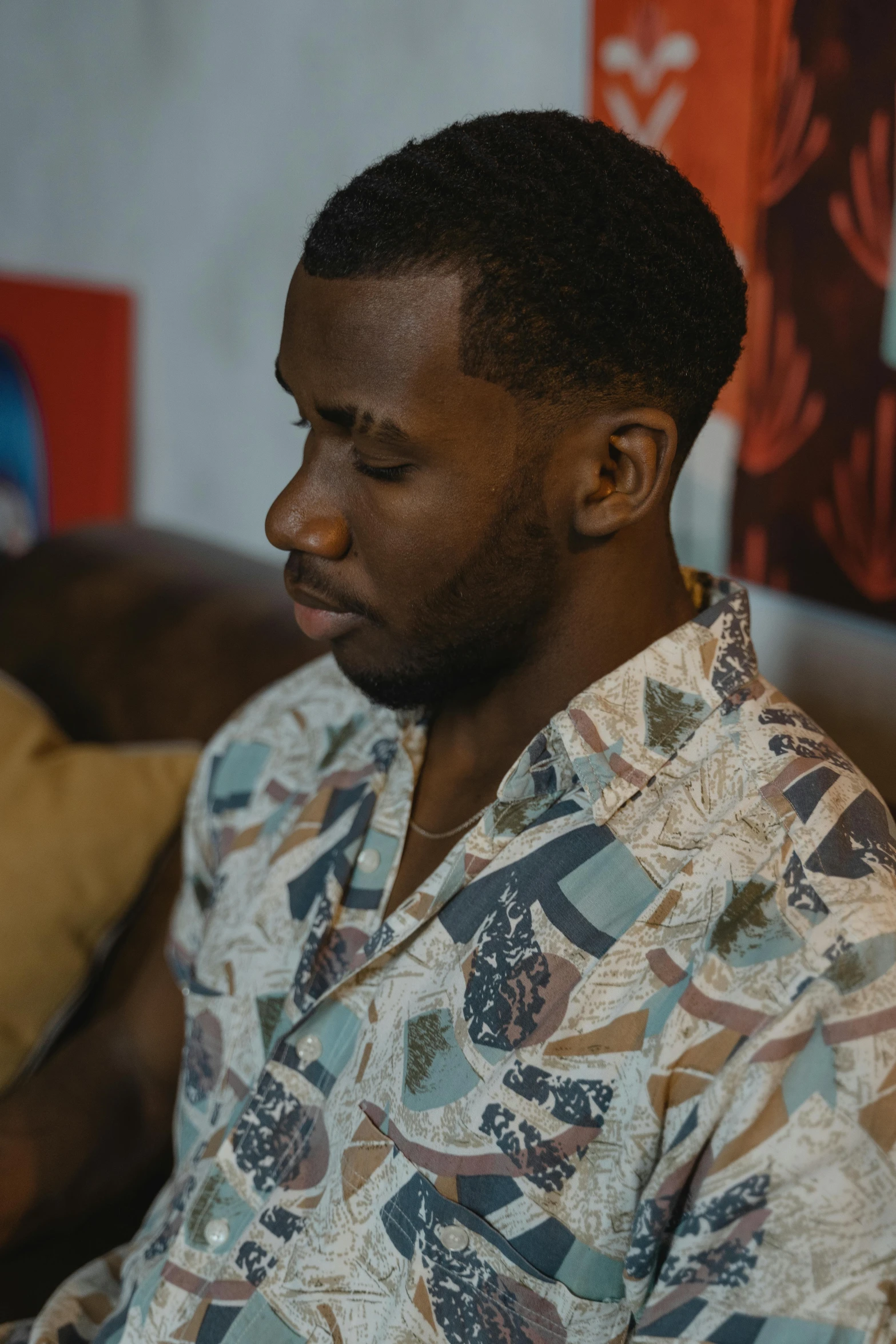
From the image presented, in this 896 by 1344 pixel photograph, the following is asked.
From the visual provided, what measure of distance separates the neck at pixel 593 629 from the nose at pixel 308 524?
0.15 meters

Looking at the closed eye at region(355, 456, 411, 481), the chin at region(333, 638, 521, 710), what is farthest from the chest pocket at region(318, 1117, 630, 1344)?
the closed eye at region(355, 456, 411, 481)

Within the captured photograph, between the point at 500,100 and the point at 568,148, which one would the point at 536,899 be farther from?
the point at 500,100

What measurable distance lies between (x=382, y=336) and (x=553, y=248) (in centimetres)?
12

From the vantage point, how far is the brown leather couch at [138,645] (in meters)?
1.34

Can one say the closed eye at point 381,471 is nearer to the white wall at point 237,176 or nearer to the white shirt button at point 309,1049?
the white shirt button at point 309,1049

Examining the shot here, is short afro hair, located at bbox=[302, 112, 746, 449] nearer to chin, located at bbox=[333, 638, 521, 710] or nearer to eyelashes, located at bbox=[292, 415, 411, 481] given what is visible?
eyelashes, located at bbox=[292, 415, 411, 481]

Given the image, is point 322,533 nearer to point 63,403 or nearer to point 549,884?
point 549,884

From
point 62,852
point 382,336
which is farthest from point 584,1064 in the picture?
point 62,852

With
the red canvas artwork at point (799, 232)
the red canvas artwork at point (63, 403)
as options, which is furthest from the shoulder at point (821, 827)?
the red canvas artwork at point (63, 403)

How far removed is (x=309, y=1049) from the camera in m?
0.89

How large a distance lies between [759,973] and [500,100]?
110cm

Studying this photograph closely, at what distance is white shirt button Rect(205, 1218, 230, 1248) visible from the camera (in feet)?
2.89

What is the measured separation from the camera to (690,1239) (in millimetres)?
682

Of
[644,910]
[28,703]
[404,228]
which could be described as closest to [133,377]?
[28,703]
